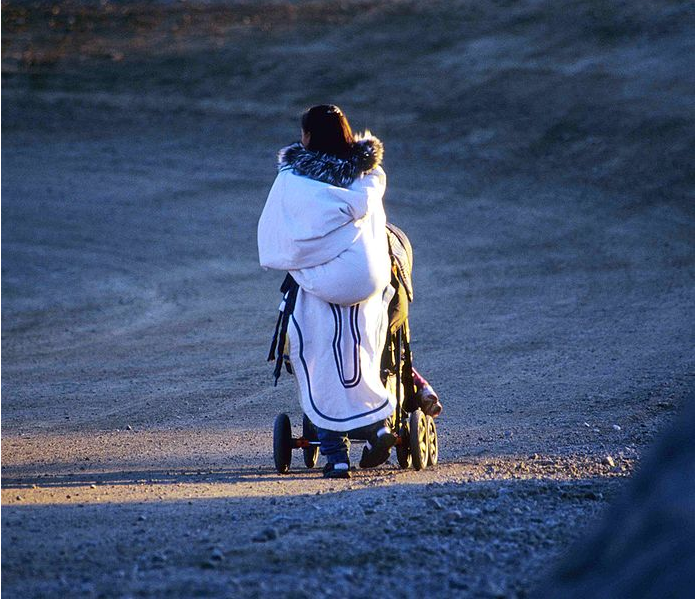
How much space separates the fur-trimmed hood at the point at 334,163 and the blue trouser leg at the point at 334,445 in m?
1.36

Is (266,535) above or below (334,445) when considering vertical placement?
above

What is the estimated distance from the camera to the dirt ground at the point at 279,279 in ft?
16.9

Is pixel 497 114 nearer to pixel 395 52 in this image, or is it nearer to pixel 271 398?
pixel 395 52

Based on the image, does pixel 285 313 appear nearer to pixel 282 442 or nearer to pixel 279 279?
pixel 282 442

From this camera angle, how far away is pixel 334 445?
21.9 feet

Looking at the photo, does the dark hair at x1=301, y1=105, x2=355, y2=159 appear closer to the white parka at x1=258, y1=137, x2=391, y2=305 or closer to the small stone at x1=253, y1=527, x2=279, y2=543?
the white parka at x1=258, y1=137, x2=391, y2=305

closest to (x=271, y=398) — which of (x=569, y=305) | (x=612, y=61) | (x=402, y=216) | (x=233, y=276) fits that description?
(x=569, y=305)

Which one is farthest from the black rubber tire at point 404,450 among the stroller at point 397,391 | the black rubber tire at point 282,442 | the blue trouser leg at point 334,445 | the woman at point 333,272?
the black rubber tire at point 282,442

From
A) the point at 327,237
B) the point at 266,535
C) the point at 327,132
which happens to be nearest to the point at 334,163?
the point at 327,132

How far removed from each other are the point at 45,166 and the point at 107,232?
4.09 meters

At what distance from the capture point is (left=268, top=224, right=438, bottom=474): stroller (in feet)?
22.1

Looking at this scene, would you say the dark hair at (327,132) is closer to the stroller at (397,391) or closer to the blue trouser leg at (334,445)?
the stroller at (397,391)

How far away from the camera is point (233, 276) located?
14891 mm

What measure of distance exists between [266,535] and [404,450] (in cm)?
204
